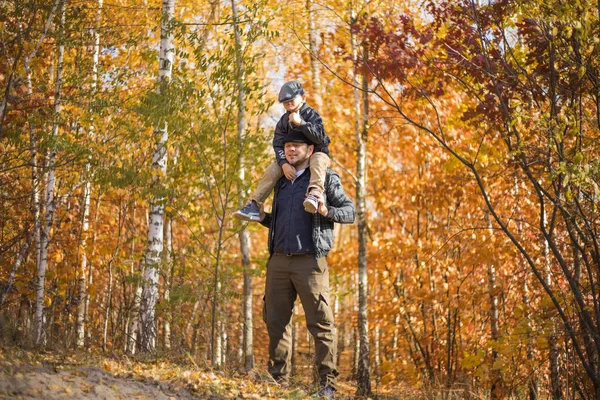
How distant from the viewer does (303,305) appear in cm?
517

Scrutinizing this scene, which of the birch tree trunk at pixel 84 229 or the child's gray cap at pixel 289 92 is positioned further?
the birch tree trunk at pixel 84 229

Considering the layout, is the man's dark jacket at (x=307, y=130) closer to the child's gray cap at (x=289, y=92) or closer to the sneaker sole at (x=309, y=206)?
the child's gray cap at (x=289, y=92)


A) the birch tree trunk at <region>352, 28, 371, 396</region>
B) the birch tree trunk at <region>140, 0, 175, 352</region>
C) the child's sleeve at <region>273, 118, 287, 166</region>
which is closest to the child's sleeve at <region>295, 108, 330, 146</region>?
the child's sleeve at <region>273, 118, 287, 166</region>

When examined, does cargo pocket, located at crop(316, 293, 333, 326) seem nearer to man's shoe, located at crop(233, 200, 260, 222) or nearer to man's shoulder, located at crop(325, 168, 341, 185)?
man's shoe, located at crop(233, 200, 260, 222)

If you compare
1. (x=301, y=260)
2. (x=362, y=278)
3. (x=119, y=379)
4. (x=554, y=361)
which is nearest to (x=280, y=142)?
(x=301, y=260)

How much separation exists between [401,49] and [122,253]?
647 centimetres

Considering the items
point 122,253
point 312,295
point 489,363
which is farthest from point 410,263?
point 312,295

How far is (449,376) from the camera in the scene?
9297mm

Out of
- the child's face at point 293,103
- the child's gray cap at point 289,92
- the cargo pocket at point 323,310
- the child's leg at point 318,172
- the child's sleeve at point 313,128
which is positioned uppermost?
Answer: the child's gray cap at point 289,92

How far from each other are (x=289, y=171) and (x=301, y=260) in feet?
2.35

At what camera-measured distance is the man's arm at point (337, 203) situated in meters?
5.05

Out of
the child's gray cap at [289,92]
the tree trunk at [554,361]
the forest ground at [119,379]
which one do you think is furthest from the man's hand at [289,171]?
the tree trunk at [554,361]

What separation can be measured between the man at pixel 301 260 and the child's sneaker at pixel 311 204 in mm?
93

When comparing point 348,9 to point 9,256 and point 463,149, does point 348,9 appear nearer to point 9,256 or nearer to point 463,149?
point 463,149
